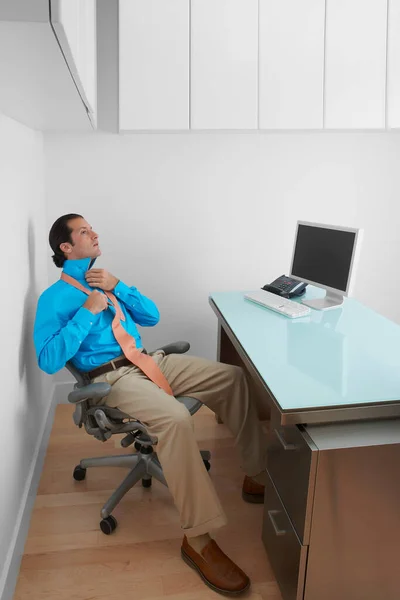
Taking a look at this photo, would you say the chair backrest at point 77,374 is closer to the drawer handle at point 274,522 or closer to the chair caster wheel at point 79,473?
the chair caster wheel at point 79,473

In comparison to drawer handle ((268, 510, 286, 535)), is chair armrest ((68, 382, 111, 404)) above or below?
above

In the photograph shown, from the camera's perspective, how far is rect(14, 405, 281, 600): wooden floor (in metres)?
1.98

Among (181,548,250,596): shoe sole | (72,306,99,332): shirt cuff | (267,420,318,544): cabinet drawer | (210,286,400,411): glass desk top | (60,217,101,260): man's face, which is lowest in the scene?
(181,548,250,596): shoe sole

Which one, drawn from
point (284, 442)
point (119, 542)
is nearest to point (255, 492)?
point (119, 542)

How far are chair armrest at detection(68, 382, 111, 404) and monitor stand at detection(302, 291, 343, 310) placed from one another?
1.12m

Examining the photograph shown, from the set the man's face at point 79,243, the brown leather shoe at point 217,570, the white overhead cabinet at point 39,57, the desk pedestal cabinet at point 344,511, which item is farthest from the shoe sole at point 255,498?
the white overhead cabinet at point 39,57

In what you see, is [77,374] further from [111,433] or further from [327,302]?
[327,302]

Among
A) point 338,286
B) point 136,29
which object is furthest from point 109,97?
point 338,286

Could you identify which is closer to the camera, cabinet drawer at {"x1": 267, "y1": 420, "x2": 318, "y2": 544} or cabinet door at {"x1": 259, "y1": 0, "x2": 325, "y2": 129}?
cabinet drawer at {"x1": 267, "y1": 420, "x2": 318, "y2": 544}

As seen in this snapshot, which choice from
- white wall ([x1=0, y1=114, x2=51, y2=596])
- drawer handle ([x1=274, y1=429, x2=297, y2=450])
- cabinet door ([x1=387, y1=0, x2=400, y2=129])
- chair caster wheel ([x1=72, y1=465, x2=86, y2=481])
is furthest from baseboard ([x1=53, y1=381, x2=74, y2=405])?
cabinet door ([x1=387, y1=0, x2=400, y2=129])

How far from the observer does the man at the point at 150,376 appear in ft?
6.66

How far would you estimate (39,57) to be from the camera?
1032mm

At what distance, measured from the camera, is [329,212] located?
11.2 feet

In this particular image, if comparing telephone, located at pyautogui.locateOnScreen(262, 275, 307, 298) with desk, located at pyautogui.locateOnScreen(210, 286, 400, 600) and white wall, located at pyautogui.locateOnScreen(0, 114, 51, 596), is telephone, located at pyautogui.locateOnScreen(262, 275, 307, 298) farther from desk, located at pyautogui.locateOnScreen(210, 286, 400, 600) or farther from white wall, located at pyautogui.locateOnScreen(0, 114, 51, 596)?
white wall, located at pyautogui.locateOnScreen(0, 114, 51, 596)
